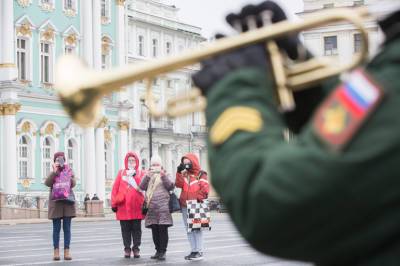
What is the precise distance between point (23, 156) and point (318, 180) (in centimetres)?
4960

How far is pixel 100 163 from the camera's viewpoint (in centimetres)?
5519

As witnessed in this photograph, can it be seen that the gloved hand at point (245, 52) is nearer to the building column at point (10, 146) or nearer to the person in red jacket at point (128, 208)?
the person in red jacket at point (128, 208)

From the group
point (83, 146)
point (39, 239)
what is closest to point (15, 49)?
point (83, 146)

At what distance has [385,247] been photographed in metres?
1.87

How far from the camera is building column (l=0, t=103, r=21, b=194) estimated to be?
48222mm

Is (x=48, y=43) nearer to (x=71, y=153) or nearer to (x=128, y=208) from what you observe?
(x=71, y=153)

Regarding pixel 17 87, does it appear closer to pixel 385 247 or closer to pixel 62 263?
pixel 62 263

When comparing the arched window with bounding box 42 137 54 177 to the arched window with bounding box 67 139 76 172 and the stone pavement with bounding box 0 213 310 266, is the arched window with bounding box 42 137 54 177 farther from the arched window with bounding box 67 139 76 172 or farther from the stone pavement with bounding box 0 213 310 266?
the stone pavement with bounding box 0 213 310 266

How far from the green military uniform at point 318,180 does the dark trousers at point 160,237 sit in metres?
14.0

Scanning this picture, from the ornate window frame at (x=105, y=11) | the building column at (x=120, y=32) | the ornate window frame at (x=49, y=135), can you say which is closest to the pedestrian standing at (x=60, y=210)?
the ornate window frame at (x=49, y=135)

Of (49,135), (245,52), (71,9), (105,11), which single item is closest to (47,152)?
(49,135)

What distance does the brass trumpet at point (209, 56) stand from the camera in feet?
6.91

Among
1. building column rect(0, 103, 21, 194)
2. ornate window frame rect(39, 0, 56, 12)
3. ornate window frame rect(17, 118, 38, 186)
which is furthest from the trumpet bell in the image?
ornate window frame rect(39, 0, 56, 12)

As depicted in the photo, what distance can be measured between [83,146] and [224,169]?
53032 mm
